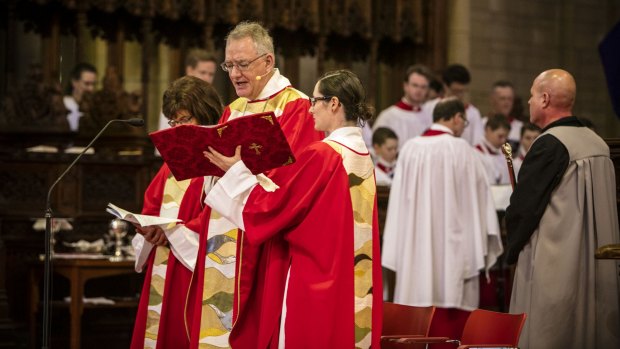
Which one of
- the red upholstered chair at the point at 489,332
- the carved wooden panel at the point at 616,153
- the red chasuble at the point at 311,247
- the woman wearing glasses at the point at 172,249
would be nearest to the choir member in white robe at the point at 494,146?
the carved wooden panel at the point at 616,153

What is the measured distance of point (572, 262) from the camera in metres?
5.87

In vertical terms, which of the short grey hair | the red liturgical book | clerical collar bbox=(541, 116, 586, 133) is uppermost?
the short grey hair

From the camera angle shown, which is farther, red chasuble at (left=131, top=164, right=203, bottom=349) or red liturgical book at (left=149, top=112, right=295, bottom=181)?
red chasuble at (left=131, top=164, right=203, bottom=349)

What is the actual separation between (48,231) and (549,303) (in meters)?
2.65

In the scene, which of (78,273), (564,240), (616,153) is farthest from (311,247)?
(78,273)

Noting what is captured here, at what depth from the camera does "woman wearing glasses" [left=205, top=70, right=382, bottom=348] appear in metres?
4.65

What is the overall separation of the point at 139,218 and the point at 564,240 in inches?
90.0

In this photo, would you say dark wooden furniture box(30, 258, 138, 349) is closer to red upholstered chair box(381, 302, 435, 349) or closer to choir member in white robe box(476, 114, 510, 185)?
red upholstered chair box(381, 302, 435, 349)

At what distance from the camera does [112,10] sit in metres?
10.6

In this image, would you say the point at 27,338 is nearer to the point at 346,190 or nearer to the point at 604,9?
the point at 346,190

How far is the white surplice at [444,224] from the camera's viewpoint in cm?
864

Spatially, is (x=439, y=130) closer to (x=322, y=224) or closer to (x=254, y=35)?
(x=254, y=35)

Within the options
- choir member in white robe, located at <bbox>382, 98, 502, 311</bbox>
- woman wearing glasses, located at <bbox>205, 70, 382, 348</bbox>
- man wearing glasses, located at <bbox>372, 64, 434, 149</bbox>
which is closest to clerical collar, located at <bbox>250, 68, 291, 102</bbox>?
woman wearing glasses, located at <bbox>205, 70, 382, 348</bbox>

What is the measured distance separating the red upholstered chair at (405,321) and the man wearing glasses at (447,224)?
2943 mm
